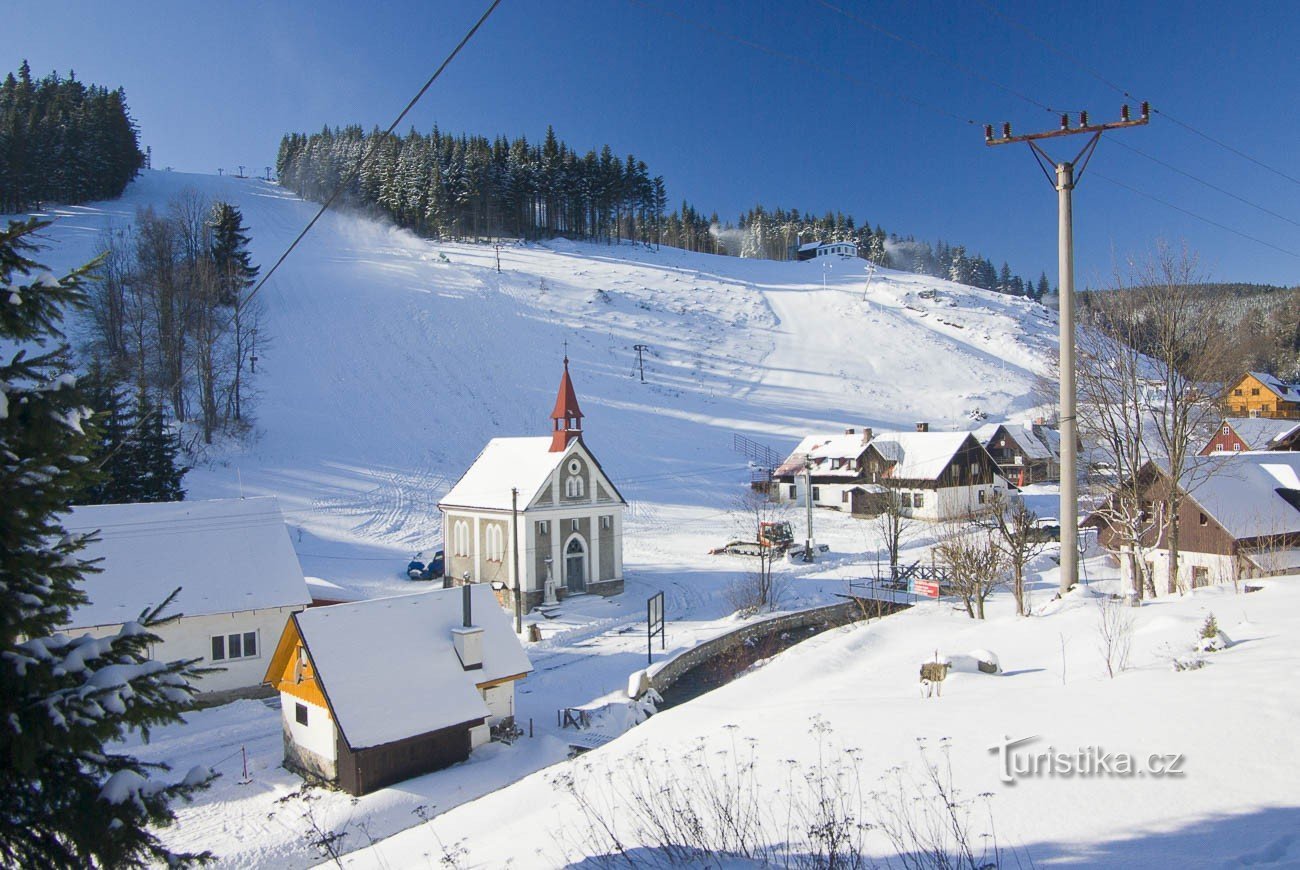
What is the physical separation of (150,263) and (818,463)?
48098mm

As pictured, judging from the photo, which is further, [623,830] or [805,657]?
[805,657]

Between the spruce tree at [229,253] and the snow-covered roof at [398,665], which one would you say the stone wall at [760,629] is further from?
the spruce tree at [229,253]

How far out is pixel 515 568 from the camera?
105 feet

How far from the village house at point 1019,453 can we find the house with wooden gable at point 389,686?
157 feet

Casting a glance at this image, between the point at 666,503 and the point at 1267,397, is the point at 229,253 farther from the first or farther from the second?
the point at 1267,397

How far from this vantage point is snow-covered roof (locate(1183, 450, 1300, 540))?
77.6ft

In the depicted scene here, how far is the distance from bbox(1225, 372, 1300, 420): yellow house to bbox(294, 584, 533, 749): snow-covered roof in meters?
65.8

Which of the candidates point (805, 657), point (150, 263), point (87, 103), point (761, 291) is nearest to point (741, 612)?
point (805, 657)

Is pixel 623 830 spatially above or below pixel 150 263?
below

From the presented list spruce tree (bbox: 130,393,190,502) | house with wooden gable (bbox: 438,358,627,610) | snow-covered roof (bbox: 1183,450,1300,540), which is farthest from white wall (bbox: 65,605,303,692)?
snow-covered roof (bbox: 1183,450,1300,540)

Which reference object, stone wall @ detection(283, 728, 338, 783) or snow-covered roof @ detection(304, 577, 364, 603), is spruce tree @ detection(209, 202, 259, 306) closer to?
snow-covered roof @ detection(304, 577, 364, 603)

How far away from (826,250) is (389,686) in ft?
462

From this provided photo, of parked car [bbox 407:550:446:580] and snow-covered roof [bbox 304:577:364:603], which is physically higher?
snow-covered roof [bbox 304:577:364:603]

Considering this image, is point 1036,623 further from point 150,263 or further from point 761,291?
point 761,291
